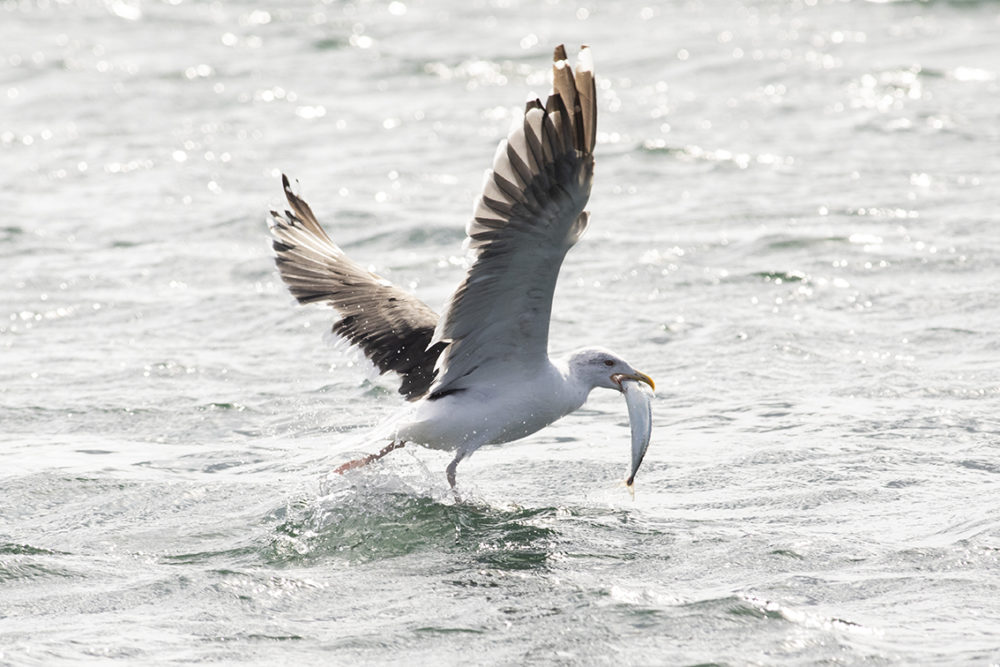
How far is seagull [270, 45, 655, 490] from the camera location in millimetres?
6059

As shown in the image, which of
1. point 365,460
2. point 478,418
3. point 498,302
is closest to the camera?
point 498,302

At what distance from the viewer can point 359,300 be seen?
8.09 meters

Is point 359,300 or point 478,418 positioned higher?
point 359,300

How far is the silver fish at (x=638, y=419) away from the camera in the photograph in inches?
280

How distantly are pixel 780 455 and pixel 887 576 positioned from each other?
1685mm

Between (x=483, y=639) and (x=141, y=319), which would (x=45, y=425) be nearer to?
(x=141, y=319)

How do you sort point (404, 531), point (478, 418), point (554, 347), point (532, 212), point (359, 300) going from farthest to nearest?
point (554, 347) < point (359, 300) < point (478, 418) < point (404, 531) < point (532, 212)

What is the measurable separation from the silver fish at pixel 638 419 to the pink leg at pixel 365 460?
122 cm

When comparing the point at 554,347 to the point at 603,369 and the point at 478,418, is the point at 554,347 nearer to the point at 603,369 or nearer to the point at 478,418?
the point at 603,369

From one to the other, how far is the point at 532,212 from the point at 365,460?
2232 millimetres

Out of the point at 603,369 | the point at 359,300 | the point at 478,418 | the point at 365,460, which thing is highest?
the point at 359,300

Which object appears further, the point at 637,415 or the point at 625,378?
the point at 625,378

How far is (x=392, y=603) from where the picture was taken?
6250 mm

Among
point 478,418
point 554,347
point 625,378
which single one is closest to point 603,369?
point 625,378
